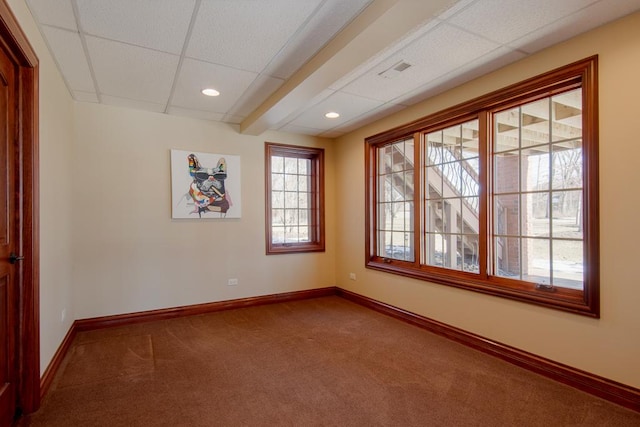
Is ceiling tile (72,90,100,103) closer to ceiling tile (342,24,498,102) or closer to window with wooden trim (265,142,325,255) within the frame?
window with wooden trim (265,142,325,255)

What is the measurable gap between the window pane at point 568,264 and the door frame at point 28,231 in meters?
3.74

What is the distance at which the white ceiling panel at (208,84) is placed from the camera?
281cm

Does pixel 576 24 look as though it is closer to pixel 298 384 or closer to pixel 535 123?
pixel 535 123

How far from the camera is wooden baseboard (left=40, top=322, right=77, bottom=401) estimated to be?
2309mm

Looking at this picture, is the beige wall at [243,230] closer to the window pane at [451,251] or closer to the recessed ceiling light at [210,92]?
the window pane at [451,251]

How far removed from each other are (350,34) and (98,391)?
3.05 m

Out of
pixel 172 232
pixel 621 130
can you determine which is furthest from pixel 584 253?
pixel 172 232

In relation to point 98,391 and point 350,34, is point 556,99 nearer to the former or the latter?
point 350,34

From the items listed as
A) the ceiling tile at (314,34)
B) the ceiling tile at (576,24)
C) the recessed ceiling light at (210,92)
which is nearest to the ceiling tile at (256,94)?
the ceiling tile at (314,34)

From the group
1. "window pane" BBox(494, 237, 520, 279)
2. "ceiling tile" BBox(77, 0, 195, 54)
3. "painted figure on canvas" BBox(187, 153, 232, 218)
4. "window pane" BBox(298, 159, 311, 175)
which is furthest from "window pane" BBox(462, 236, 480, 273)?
"ceiling tile" BBox(77, 0, 195, 54)

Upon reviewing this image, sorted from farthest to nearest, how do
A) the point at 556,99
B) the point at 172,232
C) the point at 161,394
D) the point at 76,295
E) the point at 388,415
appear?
the point at 172,232 → the point at 76,295 → the point at 556,99 → the point at 161,394 → the point at 388,415

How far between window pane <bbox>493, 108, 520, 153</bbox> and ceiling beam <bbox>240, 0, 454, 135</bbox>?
1331mm

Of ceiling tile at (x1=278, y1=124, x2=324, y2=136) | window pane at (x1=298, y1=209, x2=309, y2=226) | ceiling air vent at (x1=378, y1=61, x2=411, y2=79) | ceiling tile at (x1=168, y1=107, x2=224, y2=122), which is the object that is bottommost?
window pane at (x1=298, y1=209, x2=309, y2=226)

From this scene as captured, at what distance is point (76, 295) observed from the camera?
354 cm
